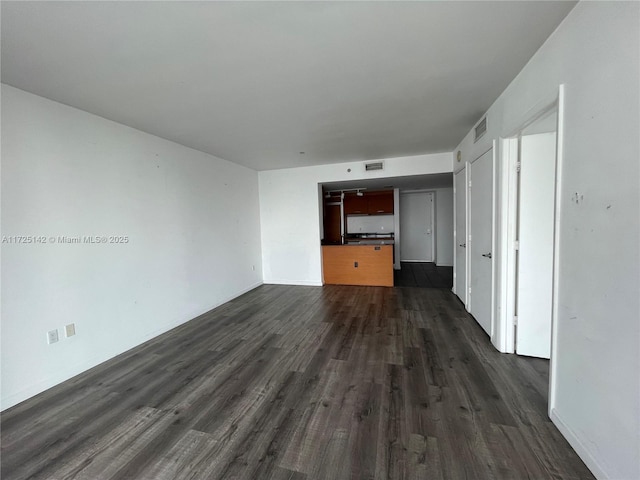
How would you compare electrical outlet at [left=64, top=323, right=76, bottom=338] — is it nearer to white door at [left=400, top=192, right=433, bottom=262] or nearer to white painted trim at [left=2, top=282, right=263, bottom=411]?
white painted trim at [left=2, top=282, right=263, bottom=411]

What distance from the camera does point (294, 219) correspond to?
569 cm

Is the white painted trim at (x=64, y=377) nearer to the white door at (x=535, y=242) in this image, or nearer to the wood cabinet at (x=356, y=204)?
the white door at (x=535, y=242)

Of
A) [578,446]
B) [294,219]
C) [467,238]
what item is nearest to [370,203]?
[294,219]

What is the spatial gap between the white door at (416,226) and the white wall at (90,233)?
19.2 ft

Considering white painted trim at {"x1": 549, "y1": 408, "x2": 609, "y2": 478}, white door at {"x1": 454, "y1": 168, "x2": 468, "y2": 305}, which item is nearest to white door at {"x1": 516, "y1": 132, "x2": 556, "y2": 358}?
white painted trim at {"x1": 549, "y1": 408, "x2": 609, "y2": 478}

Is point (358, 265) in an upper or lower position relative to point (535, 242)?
lower

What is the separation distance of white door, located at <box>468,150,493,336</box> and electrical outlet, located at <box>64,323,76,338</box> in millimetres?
4210

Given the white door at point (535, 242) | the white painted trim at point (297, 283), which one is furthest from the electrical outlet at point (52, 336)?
the white door at point (535, 242)

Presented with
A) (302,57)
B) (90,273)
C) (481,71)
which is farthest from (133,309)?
(481,71)

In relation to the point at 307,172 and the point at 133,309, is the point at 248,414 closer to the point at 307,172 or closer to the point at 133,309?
the point at 133,309

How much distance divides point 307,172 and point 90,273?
394 cm

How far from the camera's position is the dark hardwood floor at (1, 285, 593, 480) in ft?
4.88

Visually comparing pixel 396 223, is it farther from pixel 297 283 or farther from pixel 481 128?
pixel 481 128

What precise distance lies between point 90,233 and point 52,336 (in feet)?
3.22
